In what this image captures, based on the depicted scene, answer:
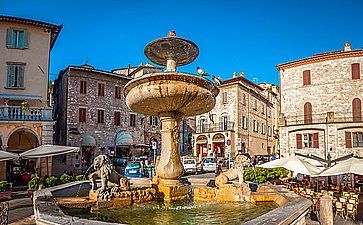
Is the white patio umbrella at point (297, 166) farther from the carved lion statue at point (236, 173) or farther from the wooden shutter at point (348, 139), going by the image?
the wooden shutter at point (348, 139)

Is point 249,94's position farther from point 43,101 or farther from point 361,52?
point 43,101

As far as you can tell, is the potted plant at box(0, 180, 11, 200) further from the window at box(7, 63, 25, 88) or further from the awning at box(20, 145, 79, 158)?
the window at box(7, 63, 25, 88)

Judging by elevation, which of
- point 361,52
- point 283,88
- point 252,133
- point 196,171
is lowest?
point 196,171

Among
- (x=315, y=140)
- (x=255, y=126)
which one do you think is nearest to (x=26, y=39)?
(x=315, y=140)

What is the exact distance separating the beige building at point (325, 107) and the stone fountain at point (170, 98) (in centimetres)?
2450

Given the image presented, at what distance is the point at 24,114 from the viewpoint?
2183 cm

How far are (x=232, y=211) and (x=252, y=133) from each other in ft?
138

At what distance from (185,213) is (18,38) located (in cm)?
2427

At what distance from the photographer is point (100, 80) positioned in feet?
117

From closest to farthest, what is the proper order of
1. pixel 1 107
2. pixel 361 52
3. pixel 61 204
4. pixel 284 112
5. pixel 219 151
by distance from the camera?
1. pixel 61 204
2. pixel 1 107
3. pixel 361 52
4. pixel 284 112
5. pixel 219 151

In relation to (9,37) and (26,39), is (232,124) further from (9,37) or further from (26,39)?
(9,37)

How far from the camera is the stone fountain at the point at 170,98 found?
862 centimetres

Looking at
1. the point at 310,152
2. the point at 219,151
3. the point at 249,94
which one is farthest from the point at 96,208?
the point at 249,94

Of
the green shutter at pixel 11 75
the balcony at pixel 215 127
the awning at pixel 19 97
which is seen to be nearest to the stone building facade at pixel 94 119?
the awning at pixel 19 97
